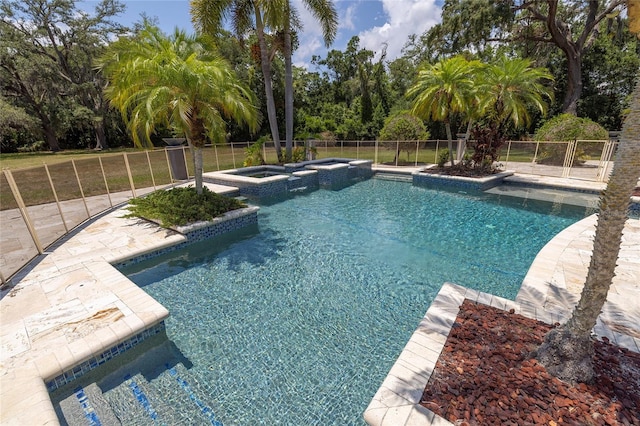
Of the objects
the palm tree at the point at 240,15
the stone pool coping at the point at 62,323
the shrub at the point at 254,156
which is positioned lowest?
the stone pool coping at the point at 62,323

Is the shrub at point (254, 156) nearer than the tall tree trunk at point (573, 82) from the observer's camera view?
Yes

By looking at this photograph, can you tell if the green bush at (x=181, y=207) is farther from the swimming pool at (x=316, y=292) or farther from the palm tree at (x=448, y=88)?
the palm tree at (x=448, y=88)

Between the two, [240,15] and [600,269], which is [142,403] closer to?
[600,269]

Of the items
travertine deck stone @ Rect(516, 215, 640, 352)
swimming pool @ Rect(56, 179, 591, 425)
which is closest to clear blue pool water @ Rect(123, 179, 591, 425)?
swimming pool @ Rect(56, 179, 591, 425)

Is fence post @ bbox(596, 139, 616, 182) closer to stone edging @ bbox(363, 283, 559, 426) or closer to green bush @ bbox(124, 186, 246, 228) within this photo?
stone edging @ bbox(363, 283, 559, 426)

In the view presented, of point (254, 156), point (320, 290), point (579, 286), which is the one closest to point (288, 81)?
point (254, 156)

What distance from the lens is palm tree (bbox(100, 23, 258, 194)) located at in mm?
5938

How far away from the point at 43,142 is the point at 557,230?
37737 mm

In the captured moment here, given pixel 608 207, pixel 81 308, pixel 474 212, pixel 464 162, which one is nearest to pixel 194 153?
pixel 81 308

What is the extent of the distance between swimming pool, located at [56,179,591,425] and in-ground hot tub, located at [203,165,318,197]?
83.7 inches

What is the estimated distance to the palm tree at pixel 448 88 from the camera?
454 inches

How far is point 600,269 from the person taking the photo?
2225 millimetres

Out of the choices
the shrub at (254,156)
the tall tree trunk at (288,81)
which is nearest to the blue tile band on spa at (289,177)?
the shrub at (254,156)

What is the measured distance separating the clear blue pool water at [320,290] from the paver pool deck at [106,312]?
0.56 m
